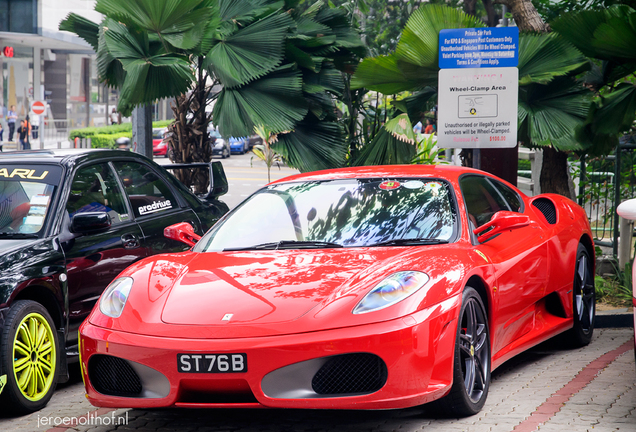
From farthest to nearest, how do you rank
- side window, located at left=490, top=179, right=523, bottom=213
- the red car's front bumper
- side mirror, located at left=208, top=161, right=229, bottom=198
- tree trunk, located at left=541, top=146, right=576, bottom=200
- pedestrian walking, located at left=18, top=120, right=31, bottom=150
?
1. pedestrian walking, located at left=18, top=120, right=31, bottom=150
2. tree trunk, located at left=541, top=146, right=576, bottom=200
3. side mirror, located at left=208, top=161, right=229, bottom=198
4. side window, located at left=490, top=179, right=523, bottom=213
5. the red car's front bumper

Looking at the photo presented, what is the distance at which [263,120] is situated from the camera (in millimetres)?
9297

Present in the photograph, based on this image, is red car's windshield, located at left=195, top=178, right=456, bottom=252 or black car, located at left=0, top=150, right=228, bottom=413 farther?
black car, located at left=0, top=150, right=228, bottom=413

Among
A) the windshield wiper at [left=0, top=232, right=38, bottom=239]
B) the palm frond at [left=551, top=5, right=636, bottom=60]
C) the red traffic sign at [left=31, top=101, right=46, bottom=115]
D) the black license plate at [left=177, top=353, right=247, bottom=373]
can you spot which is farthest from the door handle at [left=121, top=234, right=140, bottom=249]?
the red traffic sign at [left=31, top=101, right=46, bottom=115]

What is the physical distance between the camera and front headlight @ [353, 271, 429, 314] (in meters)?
3.81

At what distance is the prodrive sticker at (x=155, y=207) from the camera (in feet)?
21.0

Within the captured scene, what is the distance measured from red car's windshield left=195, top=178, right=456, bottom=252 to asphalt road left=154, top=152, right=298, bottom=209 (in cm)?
1577

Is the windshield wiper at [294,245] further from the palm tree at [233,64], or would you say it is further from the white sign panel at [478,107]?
the palm tree at [233,64]

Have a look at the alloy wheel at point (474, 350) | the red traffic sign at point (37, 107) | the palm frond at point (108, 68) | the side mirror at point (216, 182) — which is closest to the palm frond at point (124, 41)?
the palm frond at point (108, 68)

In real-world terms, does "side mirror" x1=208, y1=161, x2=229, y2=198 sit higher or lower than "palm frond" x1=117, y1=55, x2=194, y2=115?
lower

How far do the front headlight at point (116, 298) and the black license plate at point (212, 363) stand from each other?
59cm

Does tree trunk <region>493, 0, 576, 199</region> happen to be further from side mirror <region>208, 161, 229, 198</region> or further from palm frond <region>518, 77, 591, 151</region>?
side mirror <region>208, 161, 229, 198</region>

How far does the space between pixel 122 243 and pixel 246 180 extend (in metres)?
24.8

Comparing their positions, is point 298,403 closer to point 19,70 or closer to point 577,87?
point 577,87

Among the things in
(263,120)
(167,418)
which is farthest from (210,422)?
(263,120)
